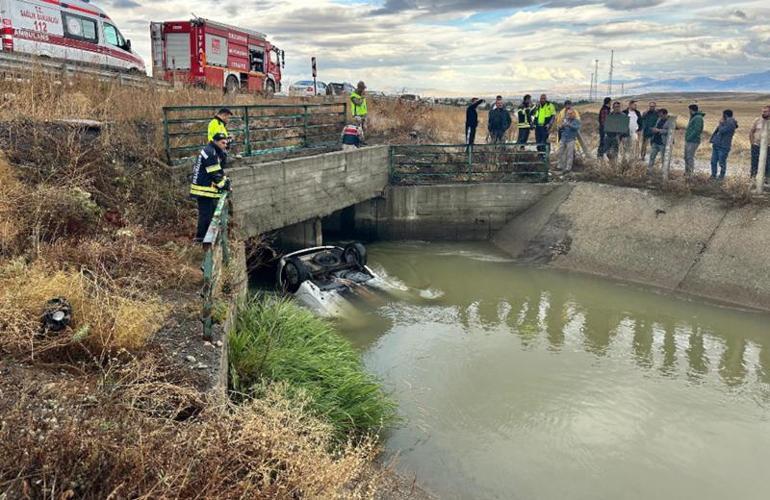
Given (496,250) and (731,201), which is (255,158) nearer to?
(496,250)

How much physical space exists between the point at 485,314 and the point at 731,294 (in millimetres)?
4762

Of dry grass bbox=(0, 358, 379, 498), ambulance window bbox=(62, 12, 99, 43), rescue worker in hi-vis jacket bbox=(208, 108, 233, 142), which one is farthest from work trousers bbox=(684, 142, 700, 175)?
ambulance window bbox=(62, 12, 99, 43)

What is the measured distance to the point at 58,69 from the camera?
12.8 m

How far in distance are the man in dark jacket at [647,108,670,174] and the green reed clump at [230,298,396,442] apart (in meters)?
10.6

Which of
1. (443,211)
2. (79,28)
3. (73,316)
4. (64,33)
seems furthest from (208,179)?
(79,28)

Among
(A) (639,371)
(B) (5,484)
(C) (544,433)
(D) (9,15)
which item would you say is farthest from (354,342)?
(D) (9,15)

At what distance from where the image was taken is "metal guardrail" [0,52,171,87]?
11.5 metres

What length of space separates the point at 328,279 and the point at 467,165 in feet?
23.5

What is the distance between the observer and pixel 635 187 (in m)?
14.2

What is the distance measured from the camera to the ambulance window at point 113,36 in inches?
731

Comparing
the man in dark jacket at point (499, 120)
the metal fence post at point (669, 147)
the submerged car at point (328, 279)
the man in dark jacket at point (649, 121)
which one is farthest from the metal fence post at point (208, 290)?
the man in dark jacket at point (499, 120)

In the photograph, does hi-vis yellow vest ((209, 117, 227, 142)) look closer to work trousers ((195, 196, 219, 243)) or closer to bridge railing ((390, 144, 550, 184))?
work trousers ((195, 196, 219, 243))

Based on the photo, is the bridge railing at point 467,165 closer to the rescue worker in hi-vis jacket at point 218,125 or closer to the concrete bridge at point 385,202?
the concrete bridge at point 385,202

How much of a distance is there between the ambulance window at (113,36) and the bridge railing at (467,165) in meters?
9.99
